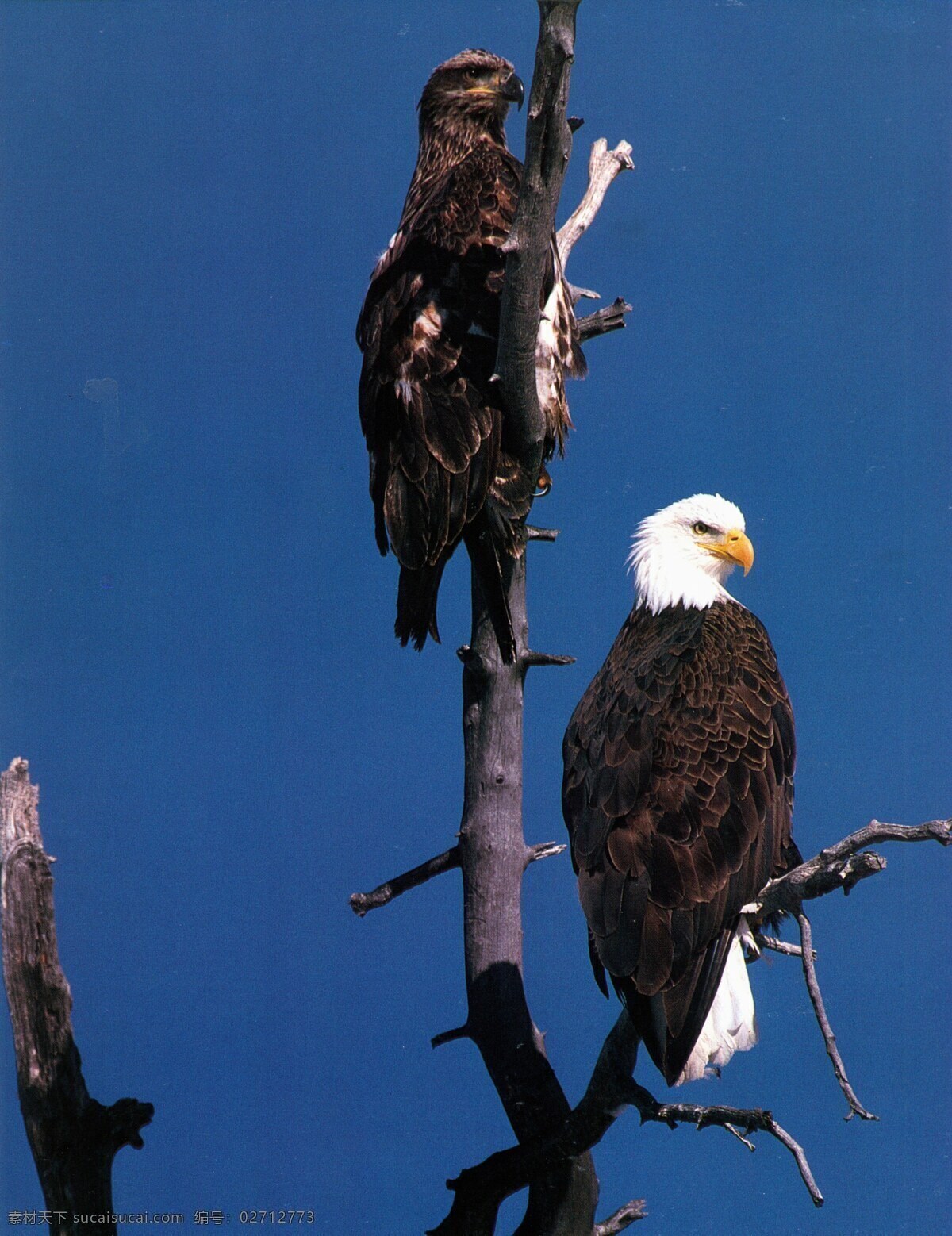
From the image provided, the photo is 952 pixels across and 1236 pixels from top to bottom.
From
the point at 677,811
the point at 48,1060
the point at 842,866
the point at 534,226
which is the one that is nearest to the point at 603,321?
the point at 534,226

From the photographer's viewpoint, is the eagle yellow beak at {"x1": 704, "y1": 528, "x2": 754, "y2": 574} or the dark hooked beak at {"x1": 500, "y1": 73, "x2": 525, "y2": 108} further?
the eagle yellow beak at {"x1": 704, "y1": 528, "x2": 754, "y2": 574}

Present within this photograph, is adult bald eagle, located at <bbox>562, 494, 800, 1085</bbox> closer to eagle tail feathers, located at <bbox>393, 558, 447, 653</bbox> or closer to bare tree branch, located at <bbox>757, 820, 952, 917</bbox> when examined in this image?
bare tree branch, located at <bbox>757, 820, 952, 917</bbox>

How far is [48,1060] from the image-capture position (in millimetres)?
2635

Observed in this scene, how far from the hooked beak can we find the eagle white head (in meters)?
1.11

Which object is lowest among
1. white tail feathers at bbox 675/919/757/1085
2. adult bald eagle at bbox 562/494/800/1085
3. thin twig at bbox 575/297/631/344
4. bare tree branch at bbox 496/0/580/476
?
white tail feathers at bbox 675/919/757/1085

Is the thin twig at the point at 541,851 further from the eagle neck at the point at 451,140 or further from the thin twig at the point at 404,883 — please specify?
the eagle neck at the point at 451,140

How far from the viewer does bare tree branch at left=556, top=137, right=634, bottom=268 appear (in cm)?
361

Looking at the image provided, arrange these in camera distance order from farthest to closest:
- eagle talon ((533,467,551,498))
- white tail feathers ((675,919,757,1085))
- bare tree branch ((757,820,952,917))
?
eagle talon ((533,467,551,498)) < white tail feathers ((675,919,757,1085)) < bare tree branch ((757,820,952,917))

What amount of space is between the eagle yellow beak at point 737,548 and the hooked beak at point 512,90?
1.21 m

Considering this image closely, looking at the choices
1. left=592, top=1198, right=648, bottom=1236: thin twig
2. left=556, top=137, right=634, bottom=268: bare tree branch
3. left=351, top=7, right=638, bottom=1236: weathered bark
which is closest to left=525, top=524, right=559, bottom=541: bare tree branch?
left=351, top=7, right=638, bottom=1236: weathered bark

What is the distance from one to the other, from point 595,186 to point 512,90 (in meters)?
0.48

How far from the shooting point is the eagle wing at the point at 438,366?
2.99m

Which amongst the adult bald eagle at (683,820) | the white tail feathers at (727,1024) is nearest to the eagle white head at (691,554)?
the adult bald eagle at (683,820)

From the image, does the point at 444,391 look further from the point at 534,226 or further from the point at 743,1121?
the point at 743,1121
